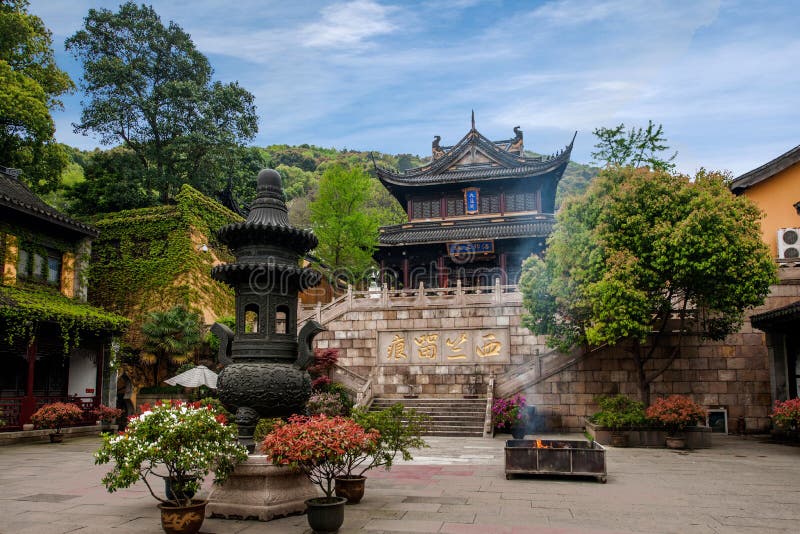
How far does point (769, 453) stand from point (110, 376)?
20.3m

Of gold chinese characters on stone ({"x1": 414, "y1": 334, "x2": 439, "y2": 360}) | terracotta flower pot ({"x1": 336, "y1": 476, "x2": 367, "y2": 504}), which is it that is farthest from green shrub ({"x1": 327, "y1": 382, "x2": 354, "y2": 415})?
terracotta flower pot ({"x1": 336, "y1": 476, "x2": 367, "y2": 504})

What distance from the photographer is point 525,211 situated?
100ft

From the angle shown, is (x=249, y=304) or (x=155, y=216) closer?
(x=249, y=304)

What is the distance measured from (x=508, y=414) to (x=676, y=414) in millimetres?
4727

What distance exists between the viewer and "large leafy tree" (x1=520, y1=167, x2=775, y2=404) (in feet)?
49.8

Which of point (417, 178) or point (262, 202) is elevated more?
point (417, 178)

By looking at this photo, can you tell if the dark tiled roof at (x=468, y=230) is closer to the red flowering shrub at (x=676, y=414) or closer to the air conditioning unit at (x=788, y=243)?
the air conditioning unit at (x=788, y=243)

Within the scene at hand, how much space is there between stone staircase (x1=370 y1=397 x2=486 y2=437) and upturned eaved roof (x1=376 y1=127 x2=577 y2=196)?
1376cm

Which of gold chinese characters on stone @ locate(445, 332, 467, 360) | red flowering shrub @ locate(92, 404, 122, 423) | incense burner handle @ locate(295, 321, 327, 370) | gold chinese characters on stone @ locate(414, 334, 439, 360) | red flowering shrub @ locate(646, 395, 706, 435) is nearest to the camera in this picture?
incense burner handle @ locate(295, 321, 327, 370)

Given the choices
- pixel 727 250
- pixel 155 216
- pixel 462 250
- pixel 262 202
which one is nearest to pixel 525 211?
pixel 462 250

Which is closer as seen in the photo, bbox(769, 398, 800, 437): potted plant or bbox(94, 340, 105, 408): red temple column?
bbox(769, 398, 800, 437): potted plant

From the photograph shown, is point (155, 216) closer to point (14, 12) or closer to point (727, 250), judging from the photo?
point (14, 12)

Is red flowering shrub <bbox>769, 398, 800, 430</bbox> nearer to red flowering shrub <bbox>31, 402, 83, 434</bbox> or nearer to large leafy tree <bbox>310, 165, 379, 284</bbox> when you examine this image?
red flowering shrub <bbox>31, 402, 83, 434</bbox>

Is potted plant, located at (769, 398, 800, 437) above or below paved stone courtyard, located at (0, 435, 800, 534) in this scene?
above
